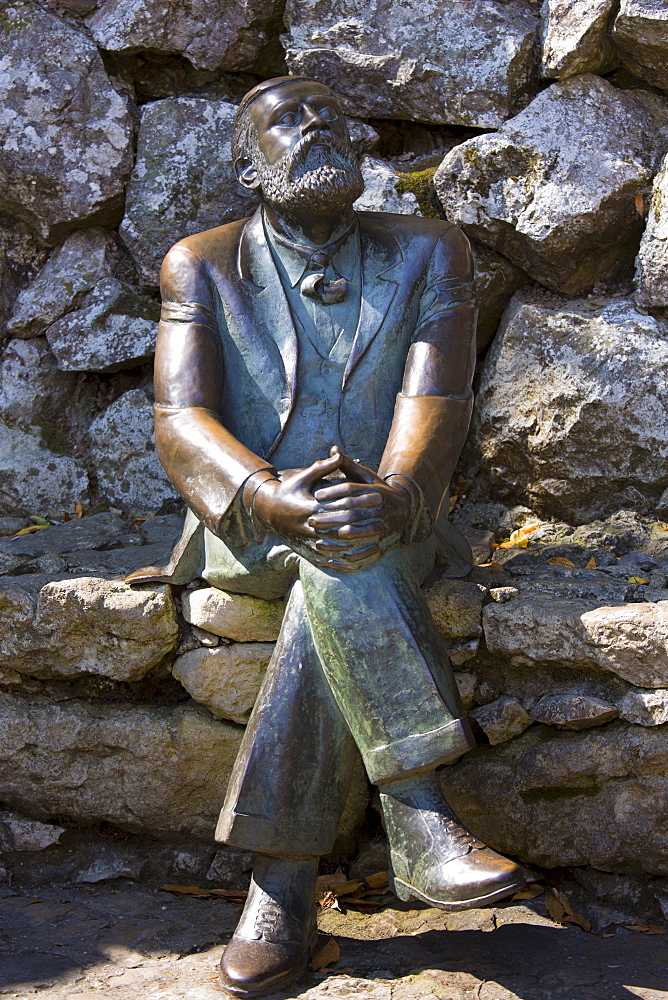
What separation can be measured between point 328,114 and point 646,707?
6.01 ft

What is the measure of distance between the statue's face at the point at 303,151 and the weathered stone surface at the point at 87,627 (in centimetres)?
116

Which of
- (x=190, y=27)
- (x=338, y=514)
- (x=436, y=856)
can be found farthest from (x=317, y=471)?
(x=190, y=27)

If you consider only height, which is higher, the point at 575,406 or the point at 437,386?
the point at 437,386

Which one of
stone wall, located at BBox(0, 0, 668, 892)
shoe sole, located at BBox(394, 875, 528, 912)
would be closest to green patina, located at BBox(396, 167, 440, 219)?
stone wall, located at BBox(0, 0, 668, 892)

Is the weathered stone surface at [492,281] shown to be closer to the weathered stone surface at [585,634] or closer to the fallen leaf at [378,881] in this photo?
the weathered stone surface at [585,634]

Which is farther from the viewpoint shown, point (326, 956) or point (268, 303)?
point (268, 303)

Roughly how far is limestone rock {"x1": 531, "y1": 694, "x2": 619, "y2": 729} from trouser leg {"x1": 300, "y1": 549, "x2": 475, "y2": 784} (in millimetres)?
450

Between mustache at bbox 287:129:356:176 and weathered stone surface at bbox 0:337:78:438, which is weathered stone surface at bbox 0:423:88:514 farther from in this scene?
mustache at bbox 287:129:356:176

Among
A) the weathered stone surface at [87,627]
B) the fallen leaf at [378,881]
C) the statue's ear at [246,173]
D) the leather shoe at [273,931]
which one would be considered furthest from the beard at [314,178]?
the fallen leaf at [378,881]

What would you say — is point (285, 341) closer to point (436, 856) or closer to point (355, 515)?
point (355, 515)

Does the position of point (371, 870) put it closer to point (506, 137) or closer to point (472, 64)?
point (506, 137)

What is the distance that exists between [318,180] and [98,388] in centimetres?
160

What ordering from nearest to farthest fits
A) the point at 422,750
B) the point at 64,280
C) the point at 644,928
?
1. the point at 422,750
2. the point at 644,928
3. the point at 64,280

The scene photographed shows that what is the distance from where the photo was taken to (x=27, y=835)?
3256mm
